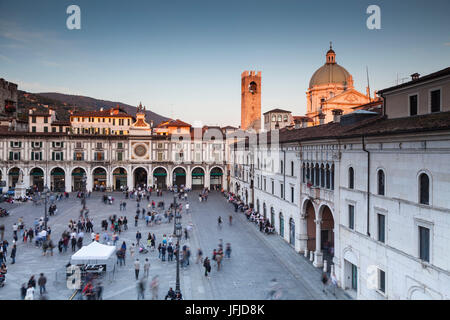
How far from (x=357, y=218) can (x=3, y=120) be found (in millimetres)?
64538

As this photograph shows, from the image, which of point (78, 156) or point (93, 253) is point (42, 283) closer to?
point (93, 253)

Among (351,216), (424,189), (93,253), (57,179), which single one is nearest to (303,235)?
(351,216)

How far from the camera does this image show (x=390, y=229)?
1383cm

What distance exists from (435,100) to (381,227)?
227 inches

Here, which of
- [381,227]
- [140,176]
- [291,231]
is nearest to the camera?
[381,227]

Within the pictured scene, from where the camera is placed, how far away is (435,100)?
47.0ft

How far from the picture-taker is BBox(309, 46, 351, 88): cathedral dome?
68625mm

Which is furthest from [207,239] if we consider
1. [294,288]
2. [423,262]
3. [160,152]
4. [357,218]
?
[160,152]

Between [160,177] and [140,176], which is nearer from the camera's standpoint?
[160,177]

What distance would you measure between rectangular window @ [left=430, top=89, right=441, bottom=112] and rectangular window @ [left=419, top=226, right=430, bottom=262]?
5.25 m

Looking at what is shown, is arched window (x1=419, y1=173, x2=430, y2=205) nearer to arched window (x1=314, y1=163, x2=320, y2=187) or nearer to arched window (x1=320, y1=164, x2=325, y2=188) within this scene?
arched window (x1=320, y1=164, x2=325, y2=188)

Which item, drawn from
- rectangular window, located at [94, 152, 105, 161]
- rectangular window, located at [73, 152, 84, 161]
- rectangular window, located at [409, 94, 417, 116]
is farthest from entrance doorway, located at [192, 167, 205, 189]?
rectangular window, located at [409, 94, 417, 116]
